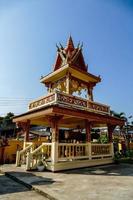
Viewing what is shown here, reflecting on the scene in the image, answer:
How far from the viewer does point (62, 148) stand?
32.7ft

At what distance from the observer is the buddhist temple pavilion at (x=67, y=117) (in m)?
9.62

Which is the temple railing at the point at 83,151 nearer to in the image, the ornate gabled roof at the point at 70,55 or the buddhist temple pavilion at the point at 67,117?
the buddhist temple pavilion at the point at 67,117

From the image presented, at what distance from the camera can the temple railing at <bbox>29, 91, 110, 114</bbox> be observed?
10.1 m

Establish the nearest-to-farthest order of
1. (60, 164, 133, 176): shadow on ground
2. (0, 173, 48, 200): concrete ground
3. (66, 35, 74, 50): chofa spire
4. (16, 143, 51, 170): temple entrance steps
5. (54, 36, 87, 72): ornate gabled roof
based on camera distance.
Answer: (0, 173, 48, 200): concrete ground, (60, 164, 133, 176): shadow on ground, (16, 143, 51, 170): temple entrance steps, (54, 36, 87, 72): ornate gabled roof, (66, 35, 74, 50): chofa spire

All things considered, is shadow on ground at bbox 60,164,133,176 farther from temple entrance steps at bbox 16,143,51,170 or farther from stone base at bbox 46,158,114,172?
temple entrance steps at bbox 16,143,51,170

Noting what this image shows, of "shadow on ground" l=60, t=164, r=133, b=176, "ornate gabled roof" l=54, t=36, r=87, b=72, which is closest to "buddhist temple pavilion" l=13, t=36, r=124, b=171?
"ornate gabled roof" l=54, t=36, r=87, b=72

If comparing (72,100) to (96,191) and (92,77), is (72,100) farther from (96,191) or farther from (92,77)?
(96,191)

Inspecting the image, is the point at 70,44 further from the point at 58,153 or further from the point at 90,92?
the point at 58,153

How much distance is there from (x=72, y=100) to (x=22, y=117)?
3488 mm

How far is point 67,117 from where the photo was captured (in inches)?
451

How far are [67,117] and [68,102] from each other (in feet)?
4.56

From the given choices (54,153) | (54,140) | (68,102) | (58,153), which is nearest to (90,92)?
(68,102)

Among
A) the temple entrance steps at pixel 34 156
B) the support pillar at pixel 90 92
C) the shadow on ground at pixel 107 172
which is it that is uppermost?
the support pillar at pixel 90 92

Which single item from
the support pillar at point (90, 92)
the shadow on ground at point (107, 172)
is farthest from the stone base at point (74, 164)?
the support pillar at point (90, 92)
